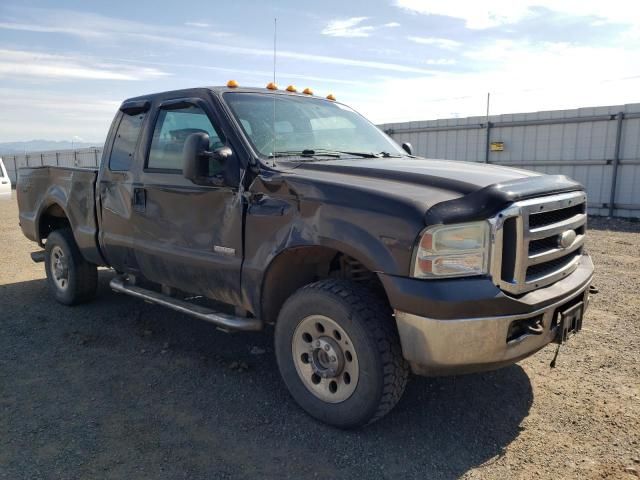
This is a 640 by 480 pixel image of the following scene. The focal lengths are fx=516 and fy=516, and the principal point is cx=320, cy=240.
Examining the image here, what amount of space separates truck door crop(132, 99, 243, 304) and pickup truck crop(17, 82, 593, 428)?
0.05ft

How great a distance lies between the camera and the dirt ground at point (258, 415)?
277 cm

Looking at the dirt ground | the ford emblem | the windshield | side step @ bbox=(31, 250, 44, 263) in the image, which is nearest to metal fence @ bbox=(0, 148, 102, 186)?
side step @ bbox=(31, 250, 44, 263)

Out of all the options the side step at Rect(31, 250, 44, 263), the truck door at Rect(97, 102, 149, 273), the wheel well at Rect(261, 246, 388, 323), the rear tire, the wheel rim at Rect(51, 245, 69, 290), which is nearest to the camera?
the wheel well at Rect(261, 246, 388, 323)

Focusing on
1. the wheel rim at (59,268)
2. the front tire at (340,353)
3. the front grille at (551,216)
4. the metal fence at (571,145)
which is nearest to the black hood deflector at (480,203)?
the front grille at (551,216)

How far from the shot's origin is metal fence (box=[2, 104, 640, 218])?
12227 mm

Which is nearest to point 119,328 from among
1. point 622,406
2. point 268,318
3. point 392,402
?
point 268,318

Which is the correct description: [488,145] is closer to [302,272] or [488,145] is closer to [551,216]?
[551,216]

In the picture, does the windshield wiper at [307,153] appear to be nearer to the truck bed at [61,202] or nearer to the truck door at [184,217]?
the truck door at [184,217]

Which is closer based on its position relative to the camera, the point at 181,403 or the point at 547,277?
the point at 547,277

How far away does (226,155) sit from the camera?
3406mm

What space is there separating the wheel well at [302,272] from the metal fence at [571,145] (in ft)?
31.2

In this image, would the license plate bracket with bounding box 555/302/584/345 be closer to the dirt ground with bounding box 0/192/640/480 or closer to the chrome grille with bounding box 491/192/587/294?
the chrome grille with bounding box 491/192/587/294

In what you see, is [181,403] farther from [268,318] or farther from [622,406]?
[622,406]

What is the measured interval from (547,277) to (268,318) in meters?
1.76
